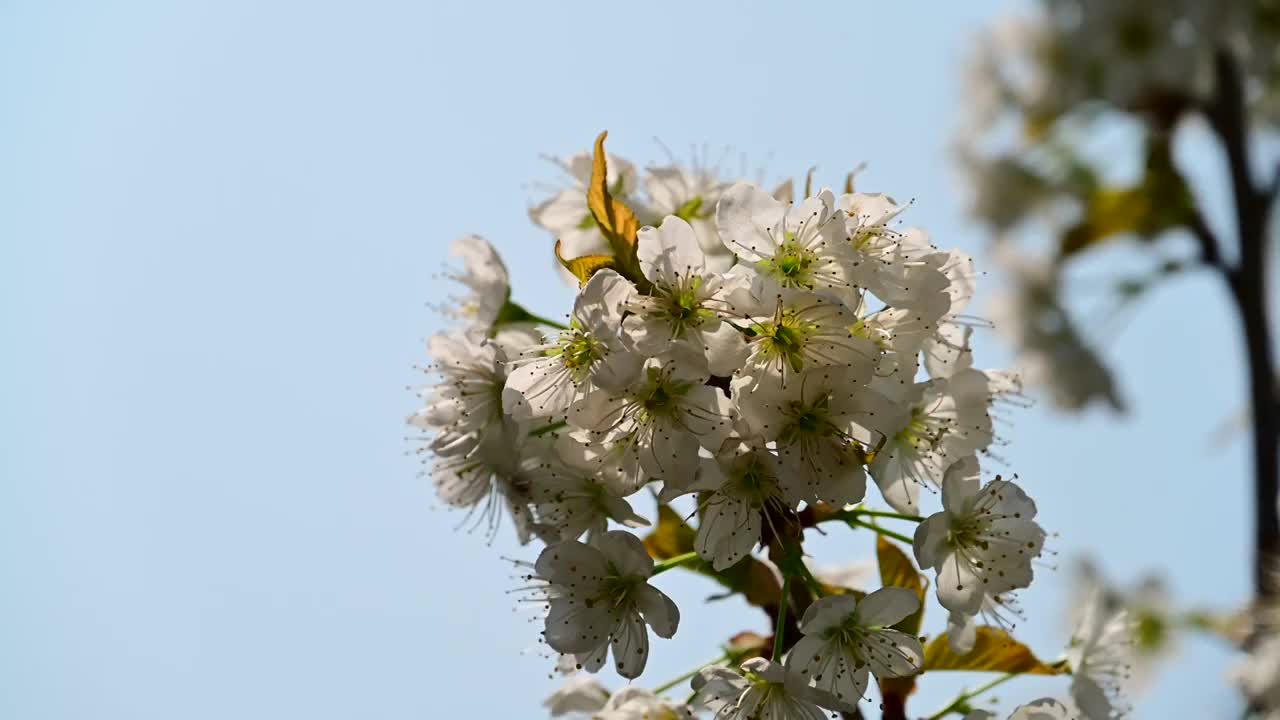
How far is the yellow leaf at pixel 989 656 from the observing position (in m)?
1.60

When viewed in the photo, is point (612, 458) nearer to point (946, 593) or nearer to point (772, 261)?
point (772, 261)

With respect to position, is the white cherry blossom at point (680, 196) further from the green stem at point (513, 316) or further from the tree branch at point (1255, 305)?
the tree branch at point (1255, 305)

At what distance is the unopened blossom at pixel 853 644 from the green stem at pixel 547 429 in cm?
42

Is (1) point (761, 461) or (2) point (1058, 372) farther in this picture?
(2) point (1058, 372)

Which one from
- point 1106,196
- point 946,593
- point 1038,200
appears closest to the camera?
point 946,593

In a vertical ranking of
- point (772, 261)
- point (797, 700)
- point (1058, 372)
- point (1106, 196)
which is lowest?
point (797, 700)

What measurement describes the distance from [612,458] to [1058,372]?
12.5ft

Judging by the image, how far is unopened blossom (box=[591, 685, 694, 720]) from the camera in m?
1.52

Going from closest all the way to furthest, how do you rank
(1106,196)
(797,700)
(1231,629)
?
1. (797,700)
2. (1231,629)
3. (1106,196)

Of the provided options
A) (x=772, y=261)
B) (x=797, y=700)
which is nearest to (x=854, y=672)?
(x=797, y=700)

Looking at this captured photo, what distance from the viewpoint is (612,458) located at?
1.37 meters

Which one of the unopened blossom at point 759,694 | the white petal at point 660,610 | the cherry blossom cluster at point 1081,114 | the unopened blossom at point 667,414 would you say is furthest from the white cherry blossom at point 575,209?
the cherry blossom cluster at point 1081,114

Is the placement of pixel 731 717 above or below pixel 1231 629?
below

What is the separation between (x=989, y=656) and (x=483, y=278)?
3.29 ft
